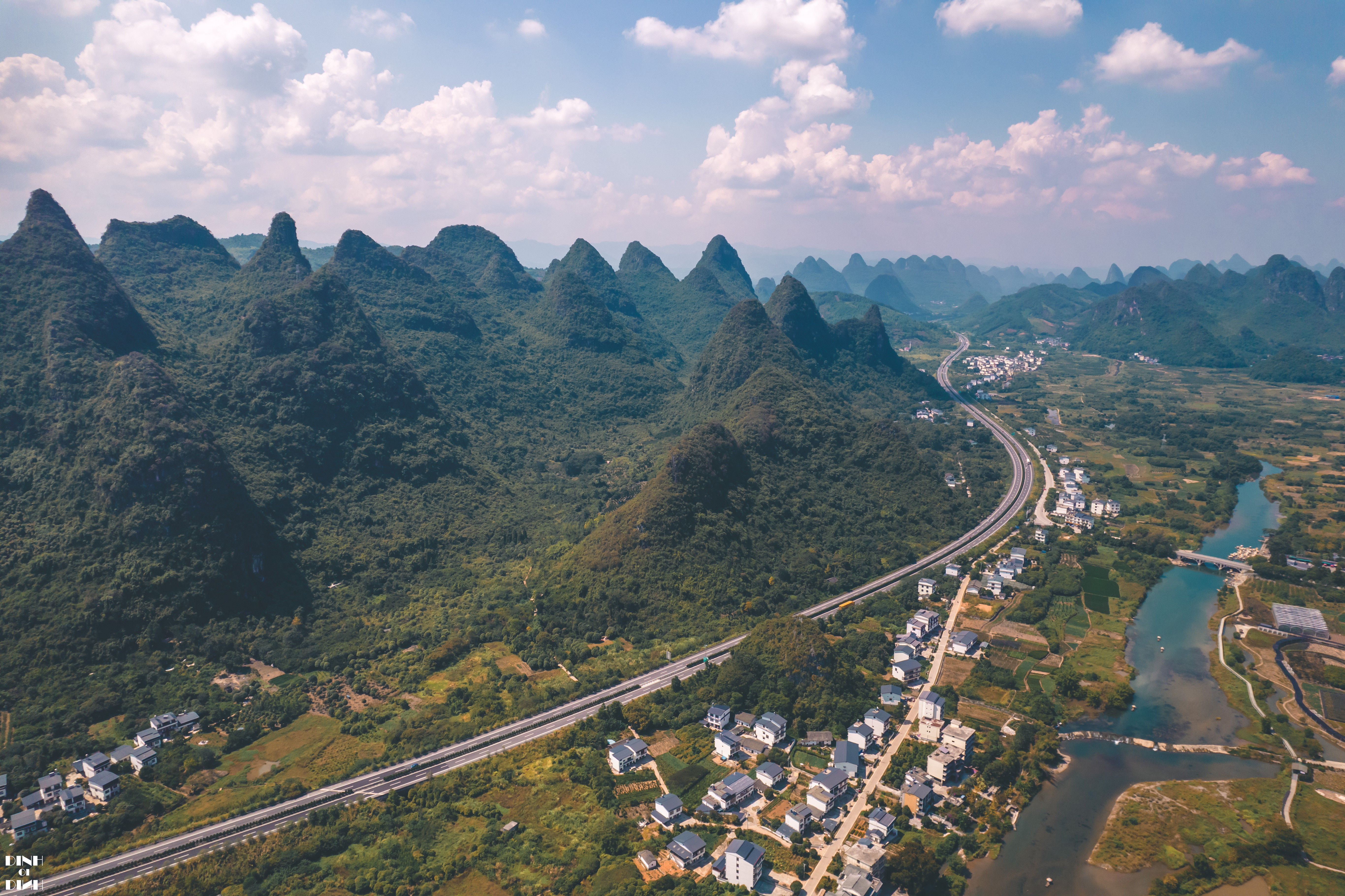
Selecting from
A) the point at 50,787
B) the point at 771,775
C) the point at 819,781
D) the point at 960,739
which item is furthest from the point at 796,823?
the point at 50,787

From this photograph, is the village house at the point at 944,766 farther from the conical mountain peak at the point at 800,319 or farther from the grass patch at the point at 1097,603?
the conical mountain peak at the point at 800,319

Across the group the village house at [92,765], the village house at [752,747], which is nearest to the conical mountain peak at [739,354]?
the village house at [752,747]

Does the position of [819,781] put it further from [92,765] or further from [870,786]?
[92,765]

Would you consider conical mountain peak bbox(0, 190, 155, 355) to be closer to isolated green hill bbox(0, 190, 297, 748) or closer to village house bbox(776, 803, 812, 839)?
isolated green hill bbox(0, 190, 297, 748)

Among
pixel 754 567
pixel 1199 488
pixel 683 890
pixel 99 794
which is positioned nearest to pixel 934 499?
pixel 754 567

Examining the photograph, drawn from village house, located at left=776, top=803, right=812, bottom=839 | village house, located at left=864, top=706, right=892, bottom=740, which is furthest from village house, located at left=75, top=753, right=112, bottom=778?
village house, located at left=864, top=706, right=892, bottom=740

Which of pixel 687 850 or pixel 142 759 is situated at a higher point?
pixel 142 759
